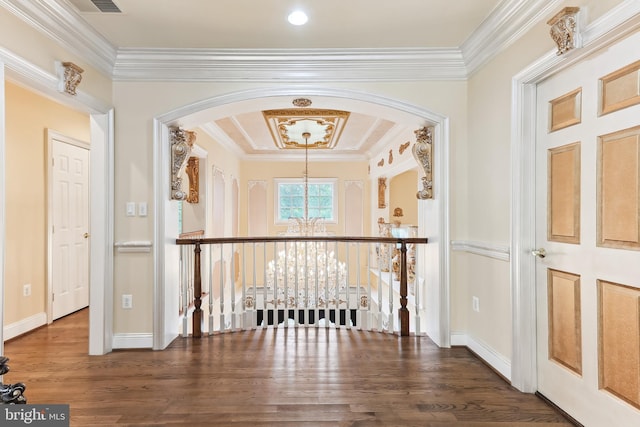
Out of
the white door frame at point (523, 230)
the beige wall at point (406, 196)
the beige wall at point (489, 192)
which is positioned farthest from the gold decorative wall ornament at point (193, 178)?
the white door frame at point (523, 230)

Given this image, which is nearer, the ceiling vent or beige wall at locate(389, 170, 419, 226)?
the ceiling vent

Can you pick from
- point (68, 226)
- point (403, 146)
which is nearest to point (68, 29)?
point (68, 226)

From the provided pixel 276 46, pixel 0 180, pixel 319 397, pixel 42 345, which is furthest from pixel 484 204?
pixel 42 345

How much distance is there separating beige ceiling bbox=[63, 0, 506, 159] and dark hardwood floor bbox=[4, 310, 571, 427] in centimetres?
205

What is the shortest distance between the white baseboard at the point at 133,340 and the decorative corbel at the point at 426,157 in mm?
2692

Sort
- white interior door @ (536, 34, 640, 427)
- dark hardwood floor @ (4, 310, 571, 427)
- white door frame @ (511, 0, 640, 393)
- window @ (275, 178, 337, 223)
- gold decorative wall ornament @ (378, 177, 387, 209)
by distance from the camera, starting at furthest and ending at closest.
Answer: window @ (275, 178, 337, 223) < gold decorative wall ornament @ (378, 177, 387, 209) < white door frame @ (511, 0, 640, 393) < dark hardwood floor @ (4, 310, 571, 427) < white interior door @ (536, 34, 640, 427)

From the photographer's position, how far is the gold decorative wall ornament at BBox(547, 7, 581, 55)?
1960 millimetres

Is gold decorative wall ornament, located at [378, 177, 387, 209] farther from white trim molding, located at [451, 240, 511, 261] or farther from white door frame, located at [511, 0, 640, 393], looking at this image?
white door frame, located at [511, 0, 640, 393]

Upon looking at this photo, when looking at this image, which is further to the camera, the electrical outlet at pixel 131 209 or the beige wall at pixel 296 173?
the beige wall at pixel 296 173

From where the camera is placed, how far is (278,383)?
2578 mm

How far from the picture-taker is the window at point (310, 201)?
29.8ft

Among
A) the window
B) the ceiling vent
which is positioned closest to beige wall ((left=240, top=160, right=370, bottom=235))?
the window

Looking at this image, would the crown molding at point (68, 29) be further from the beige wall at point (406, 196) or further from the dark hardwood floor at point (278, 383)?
the beige wall at point (406, 196)

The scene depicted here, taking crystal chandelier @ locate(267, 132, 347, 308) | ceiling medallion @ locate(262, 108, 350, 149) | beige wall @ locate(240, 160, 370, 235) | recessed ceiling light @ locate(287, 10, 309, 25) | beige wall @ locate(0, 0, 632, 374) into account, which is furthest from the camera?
beige wall @ locate(240, 160, 370, 235)
